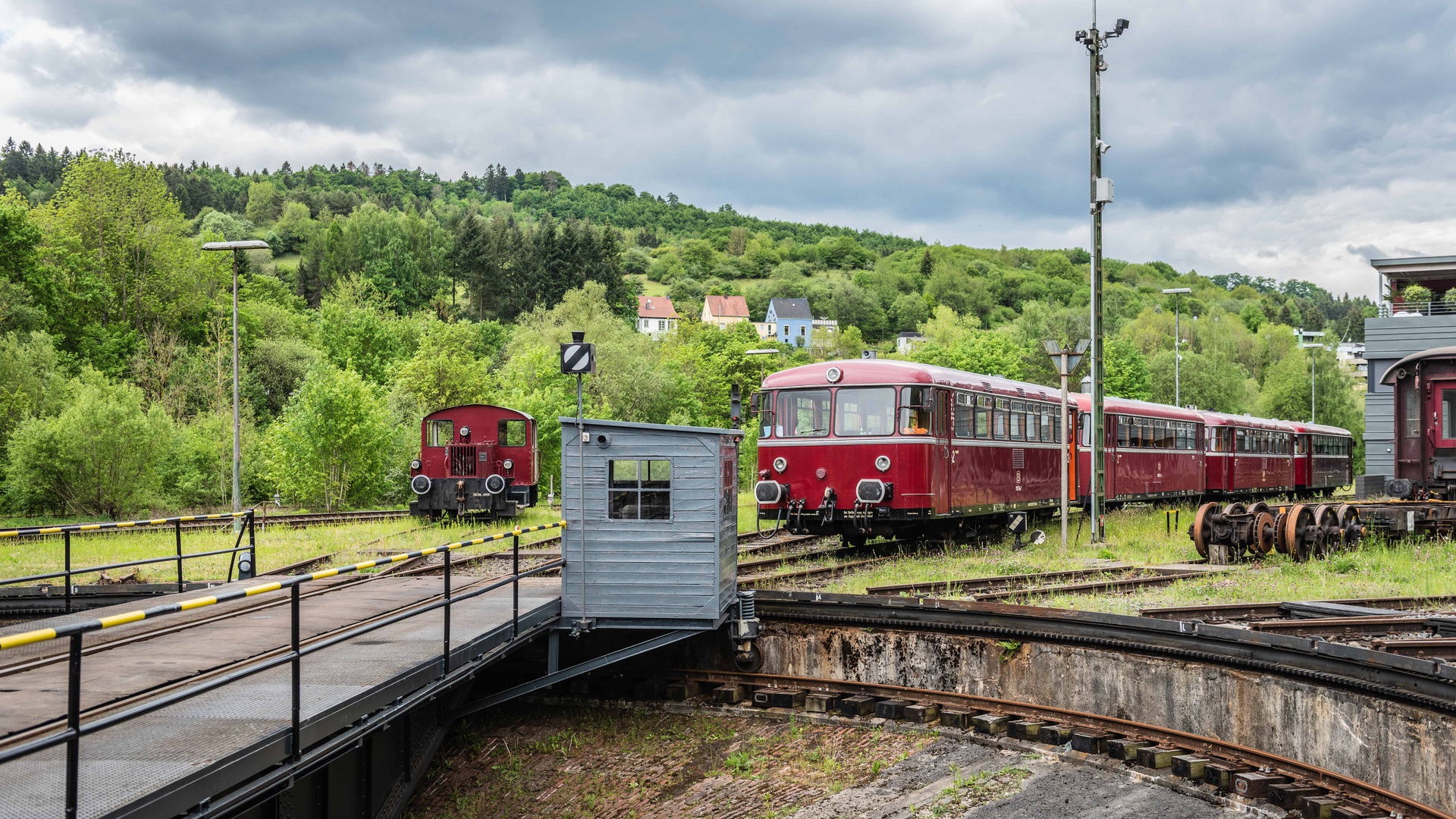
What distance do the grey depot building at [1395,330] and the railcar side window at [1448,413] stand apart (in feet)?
66.1

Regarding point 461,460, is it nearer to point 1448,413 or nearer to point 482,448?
point 482,448

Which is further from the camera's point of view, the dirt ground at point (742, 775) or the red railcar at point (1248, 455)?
the red railcar at point (1248, 455)

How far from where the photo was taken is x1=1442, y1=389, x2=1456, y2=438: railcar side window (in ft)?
63.1

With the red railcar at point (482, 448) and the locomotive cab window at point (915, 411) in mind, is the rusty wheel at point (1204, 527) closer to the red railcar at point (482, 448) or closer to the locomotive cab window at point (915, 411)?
the locomotive cab window at point (915, 411)

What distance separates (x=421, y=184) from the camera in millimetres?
195750

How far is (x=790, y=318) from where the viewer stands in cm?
15438

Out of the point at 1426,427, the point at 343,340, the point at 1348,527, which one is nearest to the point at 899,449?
the point at 1348,527

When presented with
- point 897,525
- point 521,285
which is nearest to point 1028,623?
point 897,525

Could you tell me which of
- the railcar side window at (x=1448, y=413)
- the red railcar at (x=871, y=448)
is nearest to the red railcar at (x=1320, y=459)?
the railcar side window at (x=1448, y=413)

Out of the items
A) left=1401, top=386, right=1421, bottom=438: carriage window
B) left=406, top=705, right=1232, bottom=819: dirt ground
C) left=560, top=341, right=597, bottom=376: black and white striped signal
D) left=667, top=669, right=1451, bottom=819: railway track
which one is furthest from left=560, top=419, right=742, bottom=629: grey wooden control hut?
left=1401, top=386, right=1421, bottom=438: carriage window

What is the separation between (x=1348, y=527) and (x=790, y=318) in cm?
13843

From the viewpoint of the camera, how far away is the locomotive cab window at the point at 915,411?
16.7 meters

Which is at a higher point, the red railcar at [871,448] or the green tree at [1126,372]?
the green tree at [1126,372]

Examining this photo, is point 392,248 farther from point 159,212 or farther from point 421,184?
point 421,184
